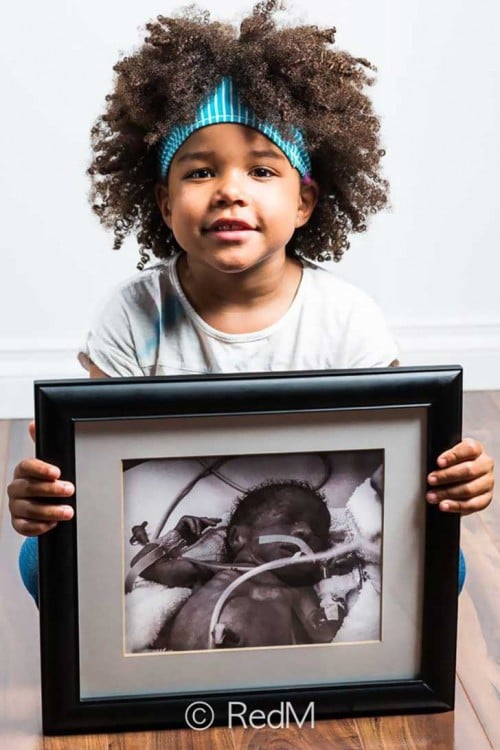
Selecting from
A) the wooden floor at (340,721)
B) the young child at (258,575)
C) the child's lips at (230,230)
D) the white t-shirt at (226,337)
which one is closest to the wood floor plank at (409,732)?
the wooden floor at (340,721)

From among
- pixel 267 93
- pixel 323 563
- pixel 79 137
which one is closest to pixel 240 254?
pixel 267 93

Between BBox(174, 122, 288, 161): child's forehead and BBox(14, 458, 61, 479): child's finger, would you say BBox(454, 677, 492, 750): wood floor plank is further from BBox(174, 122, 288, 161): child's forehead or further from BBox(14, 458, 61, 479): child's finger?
BBox(174, 122, 288, 161): child's forehead

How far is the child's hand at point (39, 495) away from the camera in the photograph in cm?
108

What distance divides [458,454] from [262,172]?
29cm

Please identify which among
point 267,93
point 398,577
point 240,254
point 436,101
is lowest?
point 398,577

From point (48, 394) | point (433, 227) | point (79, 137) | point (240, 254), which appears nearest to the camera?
point (48, 394)

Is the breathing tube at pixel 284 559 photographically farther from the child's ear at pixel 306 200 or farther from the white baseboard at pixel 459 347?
the white baseboard at pixel 459 347

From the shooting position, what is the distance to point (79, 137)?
80.3 inches

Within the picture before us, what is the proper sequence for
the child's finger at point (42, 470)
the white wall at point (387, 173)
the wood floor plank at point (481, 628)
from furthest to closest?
the white wall at point (387, 173), the wood floor plank at point (481, 628), the child's finger at point (42, 470)

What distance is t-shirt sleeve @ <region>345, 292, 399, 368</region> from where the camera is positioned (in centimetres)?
126

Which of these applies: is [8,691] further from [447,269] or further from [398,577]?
[447,269]

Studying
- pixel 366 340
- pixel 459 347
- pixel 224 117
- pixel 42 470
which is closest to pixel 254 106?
pixel 224 117

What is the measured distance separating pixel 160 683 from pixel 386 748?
200mm

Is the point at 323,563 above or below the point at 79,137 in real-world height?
below
